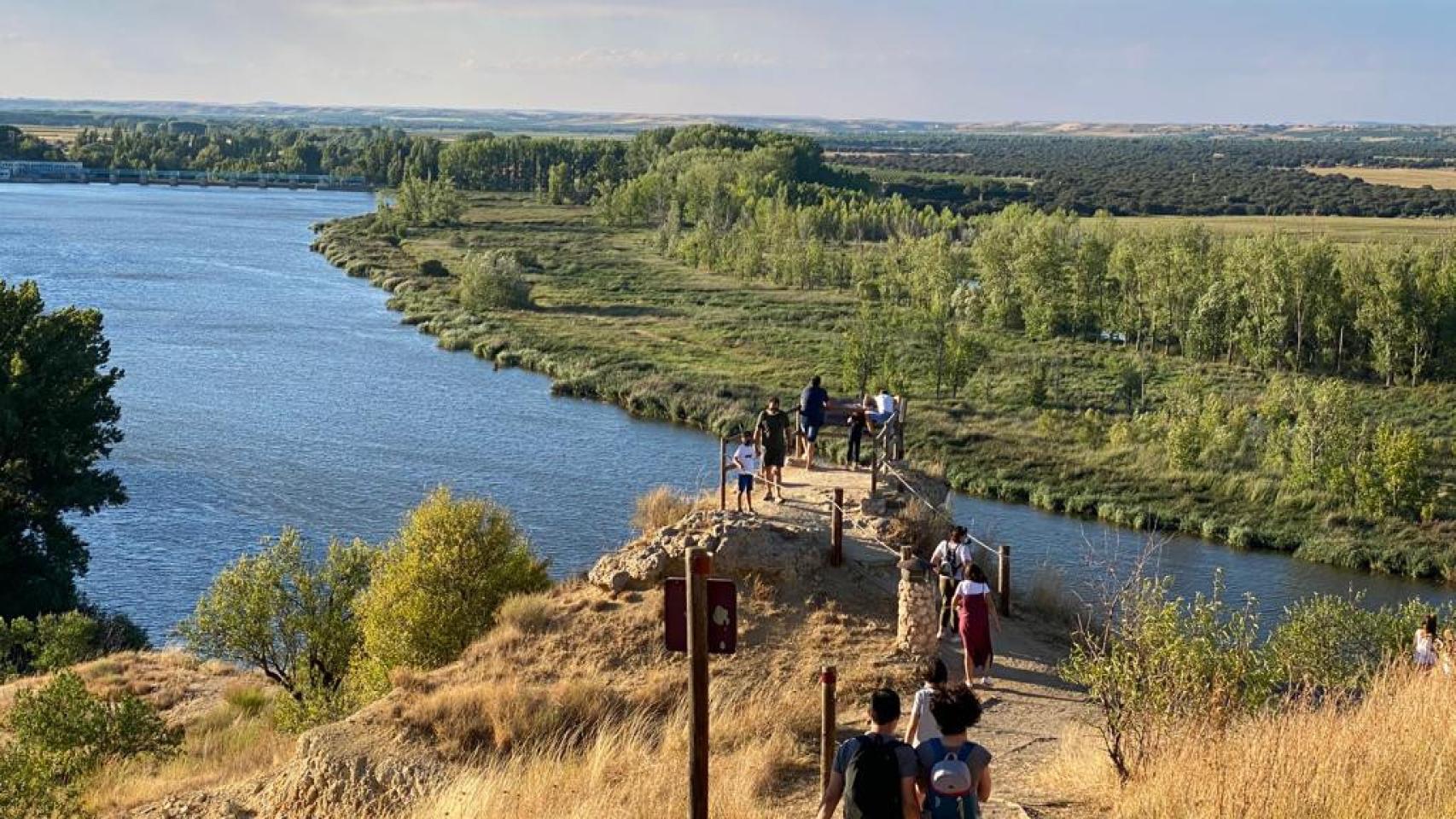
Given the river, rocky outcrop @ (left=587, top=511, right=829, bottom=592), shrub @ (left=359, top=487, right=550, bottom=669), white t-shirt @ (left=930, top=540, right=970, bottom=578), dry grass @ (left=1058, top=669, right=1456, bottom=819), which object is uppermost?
dry grass @ (left=1058, top=669, right=1456, bottom=819)

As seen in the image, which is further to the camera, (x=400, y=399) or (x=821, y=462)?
(x=400, y=399)

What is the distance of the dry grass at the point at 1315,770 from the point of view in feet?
29.3

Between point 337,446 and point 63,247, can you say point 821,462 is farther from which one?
point 63,247

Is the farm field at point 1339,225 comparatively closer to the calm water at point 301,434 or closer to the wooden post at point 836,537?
the calm water at point 301,434

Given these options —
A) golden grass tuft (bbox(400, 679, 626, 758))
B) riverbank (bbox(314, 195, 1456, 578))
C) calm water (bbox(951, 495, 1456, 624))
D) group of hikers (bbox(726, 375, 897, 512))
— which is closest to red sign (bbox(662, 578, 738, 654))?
golden grass tuft (bbox(400, 679, 626, 758))

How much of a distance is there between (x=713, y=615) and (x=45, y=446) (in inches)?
1161

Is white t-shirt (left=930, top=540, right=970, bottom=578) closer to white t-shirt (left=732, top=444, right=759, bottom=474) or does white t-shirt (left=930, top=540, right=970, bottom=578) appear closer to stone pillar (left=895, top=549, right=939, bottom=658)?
stone pillar (left=895, top=549, right=939, bottom=658)

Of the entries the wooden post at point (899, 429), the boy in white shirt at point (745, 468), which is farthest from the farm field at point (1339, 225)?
the boy in white shirt at point (745, 468)

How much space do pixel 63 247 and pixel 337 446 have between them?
204 ft

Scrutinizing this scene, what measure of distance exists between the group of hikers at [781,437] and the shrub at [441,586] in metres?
3.76

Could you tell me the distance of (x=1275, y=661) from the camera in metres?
16.0

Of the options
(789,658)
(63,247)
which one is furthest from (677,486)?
(63,247)

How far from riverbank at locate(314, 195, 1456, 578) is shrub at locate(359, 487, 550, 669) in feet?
68.5

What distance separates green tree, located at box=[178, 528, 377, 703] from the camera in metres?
23.2
